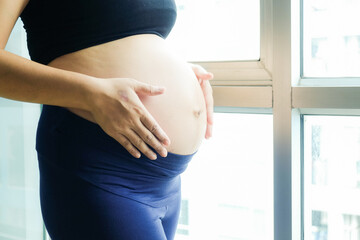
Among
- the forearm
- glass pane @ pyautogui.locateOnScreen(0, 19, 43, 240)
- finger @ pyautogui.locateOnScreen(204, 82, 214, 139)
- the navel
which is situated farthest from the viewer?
glass pane @ pyautogui.locateOnScreen(0, 19, 43, 240)

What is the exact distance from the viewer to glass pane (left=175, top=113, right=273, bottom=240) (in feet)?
4.51

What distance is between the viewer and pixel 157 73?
0.86 m

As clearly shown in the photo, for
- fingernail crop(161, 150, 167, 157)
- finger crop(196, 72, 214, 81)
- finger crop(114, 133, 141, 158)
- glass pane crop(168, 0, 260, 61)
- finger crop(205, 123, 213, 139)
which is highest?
glass pane crop(168, 0, 260, 61)

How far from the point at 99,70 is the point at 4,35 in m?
0.19

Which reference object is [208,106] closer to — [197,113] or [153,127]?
[197,113]

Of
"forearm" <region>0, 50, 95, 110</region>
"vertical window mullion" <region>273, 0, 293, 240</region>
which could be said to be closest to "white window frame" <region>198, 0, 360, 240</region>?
"vertical window mullion" <region>273, 0, 293, 240</region>

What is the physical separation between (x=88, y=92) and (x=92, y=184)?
19cm

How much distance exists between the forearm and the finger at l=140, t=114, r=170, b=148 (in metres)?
0.12

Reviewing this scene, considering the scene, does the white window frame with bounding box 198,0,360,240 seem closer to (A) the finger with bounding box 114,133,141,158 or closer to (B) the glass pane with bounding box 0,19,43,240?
(A) the finger with bounding box 114,133,141,158

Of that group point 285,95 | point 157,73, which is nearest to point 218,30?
point 285,95

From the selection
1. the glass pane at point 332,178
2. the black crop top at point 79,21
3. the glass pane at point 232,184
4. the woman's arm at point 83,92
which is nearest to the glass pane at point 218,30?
the glass pane at point 232,184

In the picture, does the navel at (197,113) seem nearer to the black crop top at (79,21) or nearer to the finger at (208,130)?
the finger at (208,130)

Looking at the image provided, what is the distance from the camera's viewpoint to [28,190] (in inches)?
61.4

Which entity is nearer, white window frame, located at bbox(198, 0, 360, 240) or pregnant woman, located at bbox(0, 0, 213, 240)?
pregnant woman, located at bbox(0, 0, 213, 240)
